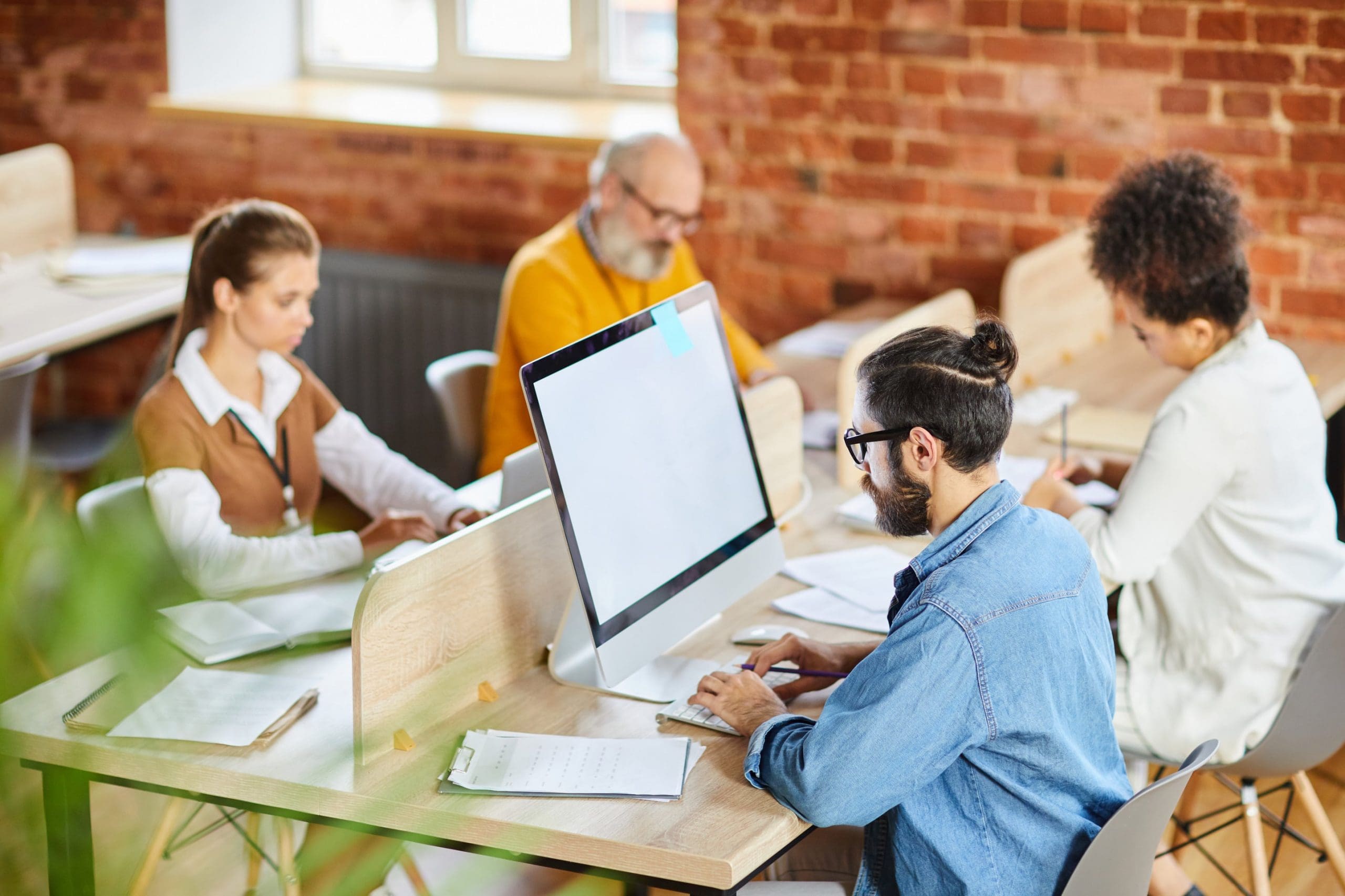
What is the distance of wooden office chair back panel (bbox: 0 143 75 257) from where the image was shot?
13.5 ft

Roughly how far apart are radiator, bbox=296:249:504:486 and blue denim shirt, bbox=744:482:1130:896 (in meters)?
2.75

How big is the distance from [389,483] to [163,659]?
205 centimetres

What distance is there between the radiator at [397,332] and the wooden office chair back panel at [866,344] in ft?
5.36

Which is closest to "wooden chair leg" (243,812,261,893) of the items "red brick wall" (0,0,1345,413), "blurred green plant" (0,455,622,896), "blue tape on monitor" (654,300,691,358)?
"blue tape on monitor" (654,300,691,358)

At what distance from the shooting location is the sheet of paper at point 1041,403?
113 inches

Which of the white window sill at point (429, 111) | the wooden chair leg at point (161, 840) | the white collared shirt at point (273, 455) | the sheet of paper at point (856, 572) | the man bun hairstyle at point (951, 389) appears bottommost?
the wooden chair leg at point (161, 840)

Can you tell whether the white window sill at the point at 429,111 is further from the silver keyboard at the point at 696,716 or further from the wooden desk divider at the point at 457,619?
the silver keyboard at the point at 696,716

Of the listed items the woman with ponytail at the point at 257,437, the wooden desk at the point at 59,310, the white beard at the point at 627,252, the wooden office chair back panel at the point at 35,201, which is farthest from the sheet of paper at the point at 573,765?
the wooden office chair back panel at the point at 35,201

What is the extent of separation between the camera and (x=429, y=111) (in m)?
4.14

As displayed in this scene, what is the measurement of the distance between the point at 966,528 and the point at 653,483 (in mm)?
450

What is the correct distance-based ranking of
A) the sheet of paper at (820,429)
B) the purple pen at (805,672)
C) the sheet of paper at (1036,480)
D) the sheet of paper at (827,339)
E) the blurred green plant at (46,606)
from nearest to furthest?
the blurred green plant at (46,606)
the purple pen at (805,672)
the sheet of paper at (1036,480)
the sheet of paper at (820,429)
the sheet of paper at (827,339)

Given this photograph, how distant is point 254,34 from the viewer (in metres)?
4.42

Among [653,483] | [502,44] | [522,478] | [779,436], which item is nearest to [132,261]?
[502,44]

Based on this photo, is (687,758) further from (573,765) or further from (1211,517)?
(1211,517)
